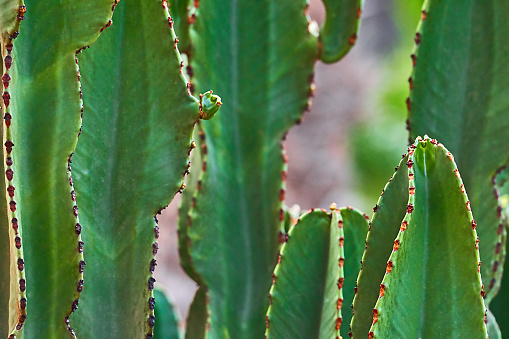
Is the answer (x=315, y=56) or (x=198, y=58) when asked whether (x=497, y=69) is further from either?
(x=198, y=58)

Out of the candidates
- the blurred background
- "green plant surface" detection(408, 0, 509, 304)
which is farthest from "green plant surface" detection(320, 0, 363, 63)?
the blurred background

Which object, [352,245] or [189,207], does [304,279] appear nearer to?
[352,245]

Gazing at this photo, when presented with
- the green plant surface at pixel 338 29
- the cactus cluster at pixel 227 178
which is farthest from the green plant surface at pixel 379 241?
the green plant surface at pixel 338 29

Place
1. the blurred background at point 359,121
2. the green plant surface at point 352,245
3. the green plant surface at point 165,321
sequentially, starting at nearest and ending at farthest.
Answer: the green plant surface at point 352,245
the green plant surface at point 165,321
the blurred background at point 359,121

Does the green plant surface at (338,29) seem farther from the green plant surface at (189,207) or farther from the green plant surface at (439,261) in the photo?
the green plant surface at (439,261)

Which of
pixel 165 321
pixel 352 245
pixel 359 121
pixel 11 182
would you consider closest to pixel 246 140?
pixel 352 245
